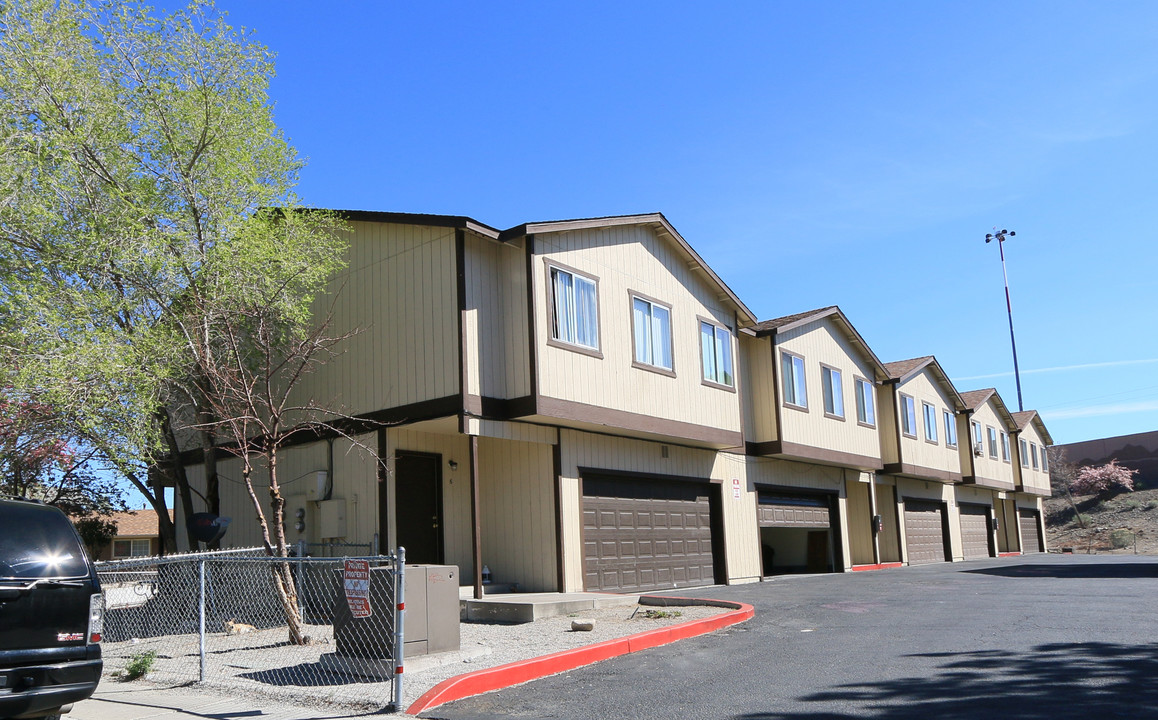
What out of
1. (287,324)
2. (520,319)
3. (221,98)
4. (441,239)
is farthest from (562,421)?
(221,98)

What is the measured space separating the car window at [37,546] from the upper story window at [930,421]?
91.1 feet

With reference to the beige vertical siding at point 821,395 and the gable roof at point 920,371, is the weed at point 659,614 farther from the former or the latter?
the gable roof at point 920,371

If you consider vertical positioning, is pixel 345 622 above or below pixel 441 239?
below

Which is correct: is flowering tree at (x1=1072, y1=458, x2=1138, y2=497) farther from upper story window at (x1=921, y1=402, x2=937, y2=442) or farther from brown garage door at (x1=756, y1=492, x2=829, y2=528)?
brown garage door at (x1=756, y1=492, x2=829, y2=528)

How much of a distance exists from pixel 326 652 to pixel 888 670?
5955 millimetres

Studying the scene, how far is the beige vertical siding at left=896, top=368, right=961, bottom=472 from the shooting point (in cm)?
2873

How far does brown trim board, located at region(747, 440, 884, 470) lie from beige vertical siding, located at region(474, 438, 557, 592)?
7458 millimetres

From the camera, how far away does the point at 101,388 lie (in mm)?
13109

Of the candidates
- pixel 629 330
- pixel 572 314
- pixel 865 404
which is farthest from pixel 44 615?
pixel 865 404

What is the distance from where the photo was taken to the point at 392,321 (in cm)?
1582

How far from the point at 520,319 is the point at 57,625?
30.7 feet

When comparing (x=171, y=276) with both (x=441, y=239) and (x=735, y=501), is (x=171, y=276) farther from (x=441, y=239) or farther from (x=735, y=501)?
(x=735, y=501)

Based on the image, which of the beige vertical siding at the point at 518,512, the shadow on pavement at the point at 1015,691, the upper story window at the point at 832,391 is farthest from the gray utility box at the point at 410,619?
the upper story window at the point at 832,391

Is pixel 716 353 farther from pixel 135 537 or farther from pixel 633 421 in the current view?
pixel 135 537
